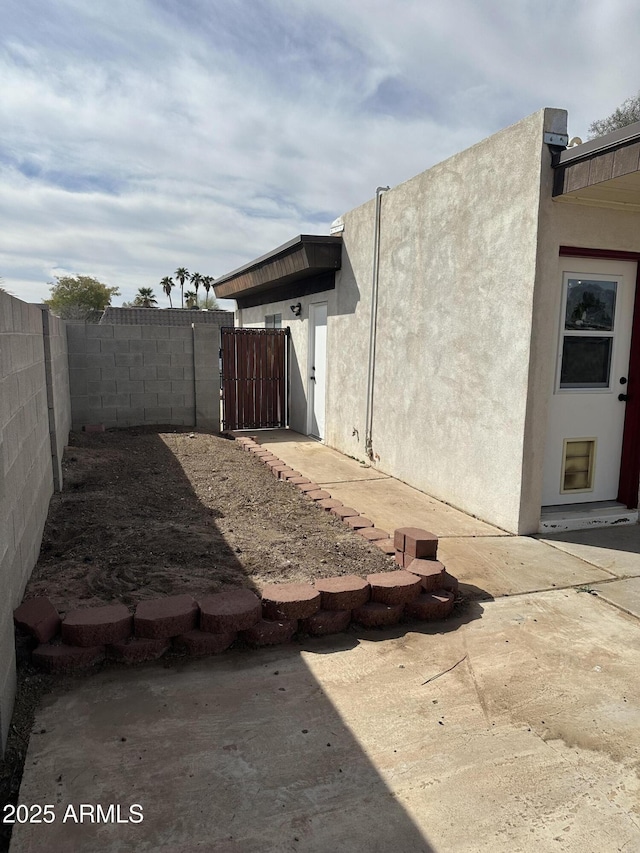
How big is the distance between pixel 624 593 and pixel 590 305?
2.65m

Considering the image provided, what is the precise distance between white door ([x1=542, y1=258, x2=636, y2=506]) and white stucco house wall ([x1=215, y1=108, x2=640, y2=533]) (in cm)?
1

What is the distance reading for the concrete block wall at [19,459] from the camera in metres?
2.54

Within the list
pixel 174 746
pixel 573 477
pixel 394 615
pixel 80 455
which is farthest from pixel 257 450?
pixel 174 746

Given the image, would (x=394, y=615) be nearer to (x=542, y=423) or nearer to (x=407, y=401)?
(x=542, y=423)

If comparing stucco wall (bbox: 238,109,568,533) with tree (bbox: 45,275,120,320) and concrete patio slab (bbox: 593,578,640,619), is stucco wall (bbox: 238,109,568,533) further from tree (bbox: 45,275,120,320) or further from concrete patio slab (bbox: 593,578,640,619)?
tree (bbox: 45,275,120,320)

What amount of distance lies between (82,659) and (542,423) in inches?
156

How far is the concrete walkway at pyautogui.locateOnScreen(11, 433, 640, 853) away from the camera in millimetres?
2045

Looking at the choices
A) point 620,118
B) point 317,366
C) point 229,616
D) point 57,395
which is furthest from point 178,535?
point 620,118

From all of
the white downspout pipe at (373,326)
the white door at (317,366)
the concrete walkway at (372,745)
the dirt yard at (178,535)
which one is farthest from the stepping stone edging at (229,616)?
the white door at (317,366)

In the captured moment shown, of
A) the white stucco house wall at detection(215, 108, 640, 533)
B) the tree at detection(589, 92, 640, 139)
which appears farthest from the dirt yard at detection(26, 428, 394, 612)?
the tree at detection(589, 92, 640, 139)

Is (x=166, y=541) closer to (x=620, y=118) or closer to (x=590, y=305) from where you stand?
(x=590, y=305)

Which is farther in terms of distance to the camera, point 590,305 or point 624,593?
point 590,305

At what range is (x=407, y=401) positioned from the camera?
6.91m

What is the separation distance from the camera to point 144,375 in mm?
9977
